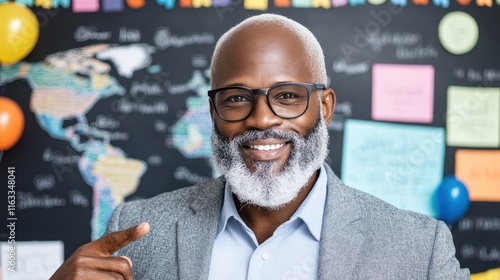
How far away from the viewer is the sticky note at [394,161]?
2703 millimetres

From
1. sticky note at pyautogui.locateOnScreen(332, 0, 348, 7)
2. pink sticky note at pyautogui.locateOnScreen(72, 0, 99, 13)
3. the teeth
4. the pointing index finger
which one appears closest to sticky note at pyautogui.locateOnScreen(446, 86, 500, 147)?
sticky note at pyautogui.locateOnScreen(332, 0, 348, 7)

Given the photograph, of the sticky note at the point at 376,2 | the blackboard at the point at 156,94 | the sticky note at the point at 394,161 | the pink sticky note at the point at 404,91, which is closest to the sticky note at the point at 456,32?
the blackboard at the point at 156,94

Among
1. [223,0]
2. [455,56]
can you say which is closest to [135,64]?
[223,0]

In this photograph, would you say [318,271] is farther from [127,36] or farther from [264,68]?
[127,36]

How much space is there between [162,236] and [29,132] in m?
1.45

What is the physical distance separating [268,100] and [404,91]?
1.49 m

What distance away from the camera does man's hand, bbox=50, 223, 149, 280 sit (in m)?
1.24

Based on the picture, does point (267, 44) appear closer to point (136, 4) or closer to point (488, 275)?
point (136, 4)

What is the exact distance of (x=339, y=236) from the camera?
4.75 feet

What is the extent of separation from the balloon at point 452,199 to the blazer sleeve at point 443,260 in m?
1.19

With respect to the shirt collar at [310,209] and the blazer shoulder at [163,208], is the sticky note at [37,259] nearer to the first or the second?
the blazer shoulder at [163,208]

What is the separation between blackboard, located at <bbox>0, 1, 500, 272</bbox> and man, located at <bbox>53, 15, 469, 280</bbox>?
1.10 meters

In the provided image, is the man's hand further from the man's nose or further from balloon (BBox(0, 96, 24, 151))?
balloon (BBox(0, 96, 24, 151))

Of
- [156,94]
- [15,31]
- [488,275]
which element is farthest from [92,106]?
[488,275]
